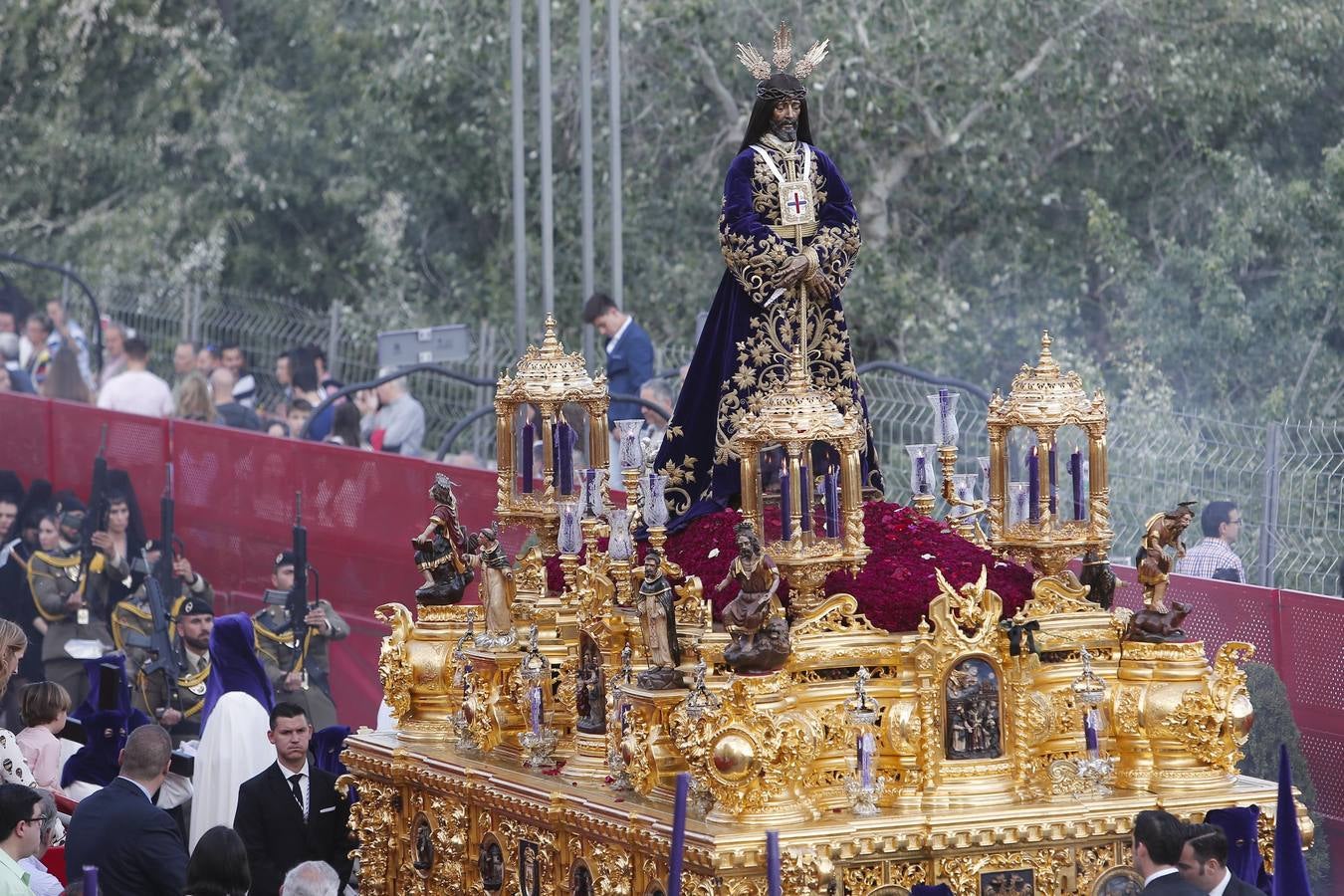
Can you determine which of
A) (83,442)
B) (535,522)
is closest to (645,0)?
(83,442)

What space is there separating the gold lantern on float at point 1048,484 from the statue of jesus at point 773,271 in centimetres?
77

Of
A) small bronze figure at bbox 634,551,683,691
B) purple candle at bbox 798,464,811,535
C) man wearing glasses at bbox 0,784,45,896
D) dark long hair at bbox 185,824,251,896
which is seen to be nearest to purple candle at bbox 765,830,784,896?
small bronze figure at bbox 634,551,683,691

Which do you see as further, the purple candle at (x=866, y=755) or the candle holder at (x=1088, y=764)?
the candle holder at (x=1088, y=764)

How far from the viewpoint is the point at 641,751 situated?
392 inches

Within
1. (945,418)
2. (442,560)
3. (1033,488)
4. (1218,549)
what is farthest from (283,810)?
(1218,549)

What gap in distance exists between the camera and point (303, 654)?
1440cm

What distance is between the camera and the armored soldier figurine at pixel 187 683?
46.3ft

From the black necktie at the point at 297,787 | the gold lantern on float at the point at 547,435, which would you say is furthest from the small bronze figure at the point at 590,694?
the black necktie at the point at 297,787

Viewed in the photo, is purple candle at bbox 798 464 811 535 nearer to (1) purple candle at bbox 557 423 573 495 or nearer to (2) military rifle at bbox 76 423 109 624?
(1) purple candle at bbox 557 423 573 495

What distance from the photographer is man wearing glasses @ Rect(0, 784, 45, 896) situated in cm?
908

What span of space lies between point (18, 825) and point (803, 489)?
3145 millimetres

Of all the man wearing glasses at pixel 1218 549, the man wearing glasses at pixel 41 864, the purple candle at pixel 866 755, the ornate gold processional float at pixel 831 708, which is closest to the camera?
the ornate gold processional float at pixel 831 708

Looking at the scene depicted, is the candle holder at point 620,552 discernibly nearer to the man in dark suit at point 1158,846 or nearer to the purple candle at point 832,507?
the purple candle at point 832,507

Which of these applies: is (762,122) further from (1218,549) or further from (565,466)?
(1218,549)
